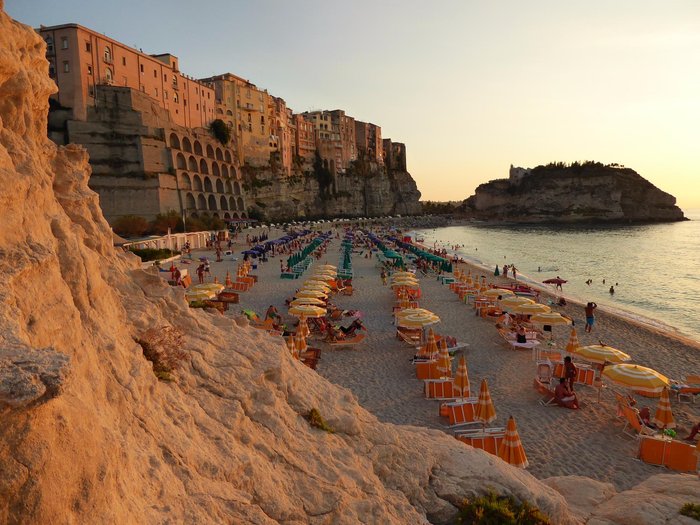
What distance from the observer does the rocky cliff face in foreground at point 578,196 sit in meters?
125

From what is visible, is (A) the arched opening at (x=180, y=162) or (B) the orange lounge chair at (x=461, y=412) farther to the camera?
(A) the arched opening at (x=180, y=162)

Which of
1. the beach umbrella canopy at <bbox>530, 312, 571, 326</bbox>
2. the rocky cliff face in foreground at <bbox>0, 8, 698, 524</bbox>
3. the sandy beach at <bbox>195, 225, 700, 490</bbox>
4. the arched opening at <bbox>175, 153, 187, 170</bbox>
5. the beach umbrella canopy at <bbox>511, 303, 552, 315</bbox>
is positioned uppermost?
the arched opening at <bbox>175, 153, 187, 170</bbox>

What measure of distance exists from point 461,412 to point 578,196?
136 meters

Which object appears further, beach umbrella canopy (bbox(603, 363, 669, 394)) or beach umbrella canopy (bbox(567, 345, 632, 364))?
beach umbrella canopy (bbox(567, 345, 632, 364))

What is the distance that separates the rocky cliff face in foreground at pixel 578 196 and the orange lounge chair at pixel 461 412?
13420 centimetres

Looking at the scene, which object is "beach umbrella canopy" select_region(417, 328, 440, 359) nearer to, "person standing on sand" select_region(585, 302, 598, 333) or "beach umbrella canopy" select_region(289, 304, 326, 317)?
"beach umbrella canopy" select_region(289, 304, 326, 317)

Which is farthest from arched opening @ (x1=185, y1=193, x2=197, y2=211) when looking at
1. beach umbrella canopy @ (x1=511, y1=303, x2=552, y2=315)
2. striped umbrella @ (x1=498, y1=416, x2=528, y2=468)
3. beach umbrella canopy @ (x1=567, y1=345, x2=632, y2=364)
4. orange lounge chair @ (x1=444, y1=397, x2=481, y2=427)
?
striped umbrella @ (x1=498, y1=416, x2=528, y2=468)

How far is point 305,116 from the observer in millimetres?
103688

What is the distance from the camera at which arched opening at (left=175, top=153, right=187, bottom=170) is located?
55.6m

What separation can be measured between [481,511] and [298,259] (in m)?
27.3

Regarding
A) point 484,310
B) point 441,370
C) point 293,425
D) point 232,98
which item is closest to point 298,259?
point 484,310

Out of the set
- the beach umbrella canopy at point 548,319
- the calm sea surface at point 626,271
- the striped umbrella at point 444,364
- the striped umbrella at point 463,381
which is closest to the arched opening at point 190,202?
the calm sea surface at point 626,271

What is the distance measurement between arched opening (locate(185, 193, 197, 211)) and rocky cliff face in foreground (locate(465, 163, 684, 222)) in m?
105

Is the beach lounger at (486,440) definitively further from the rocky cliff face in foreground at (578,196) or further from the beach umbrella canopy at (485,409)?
the rocky cliff face in foreground at (578,196)
